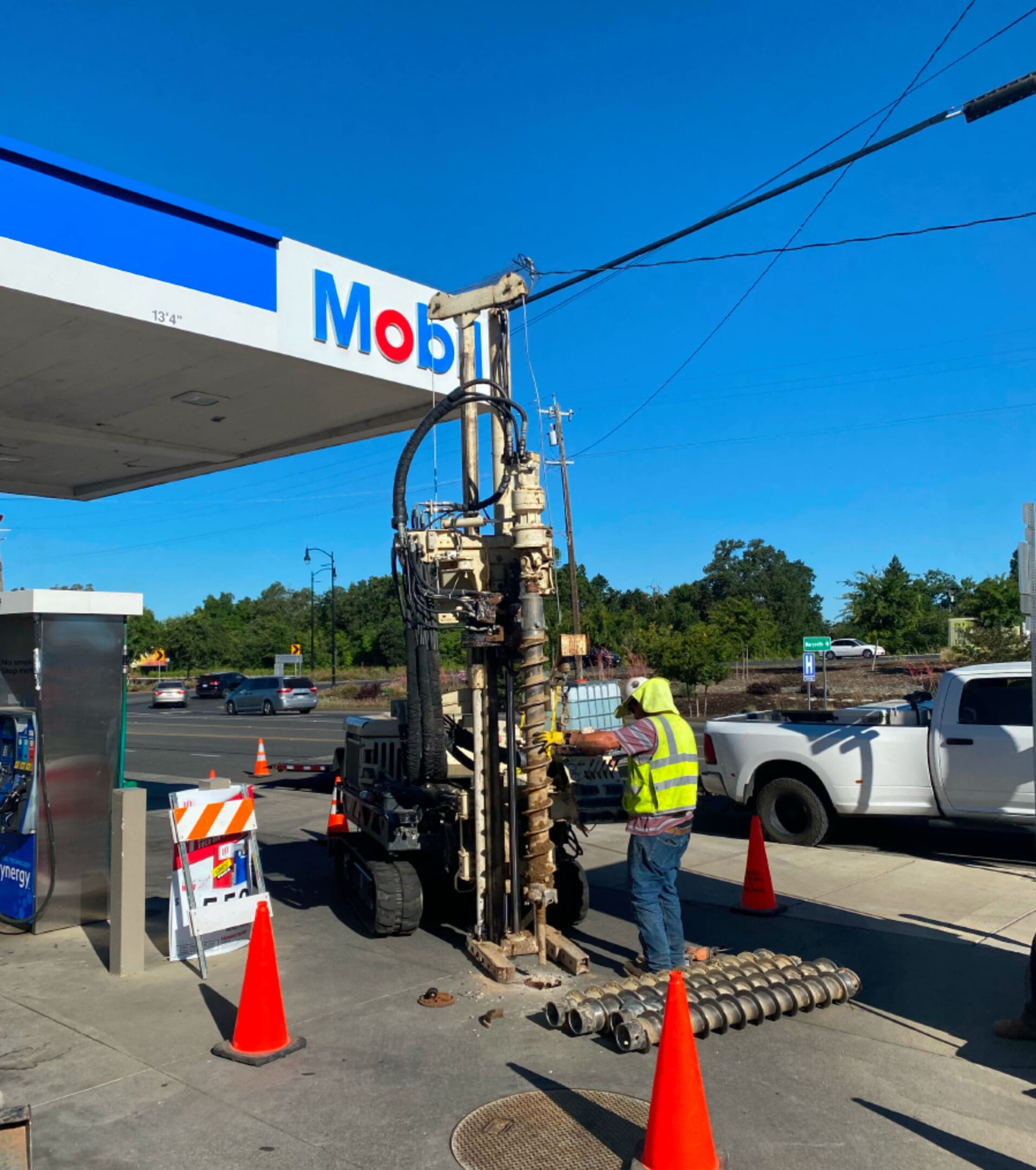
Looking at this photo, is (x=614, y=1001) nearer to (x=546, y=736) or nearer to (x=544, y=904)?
(x=544, y=904)

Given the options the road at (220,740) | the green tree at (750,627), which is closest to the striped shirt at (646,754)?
the road at (220,740)

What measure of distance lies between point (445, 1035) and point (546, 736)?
1.91 m

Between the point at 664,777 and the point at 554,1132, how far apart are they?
2.35m

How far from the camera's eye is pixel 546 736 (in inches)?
265

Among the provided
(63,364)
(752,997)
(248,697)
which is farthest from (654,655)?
(752,997)

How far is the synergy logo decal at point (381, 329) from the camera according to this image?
9.55 metres

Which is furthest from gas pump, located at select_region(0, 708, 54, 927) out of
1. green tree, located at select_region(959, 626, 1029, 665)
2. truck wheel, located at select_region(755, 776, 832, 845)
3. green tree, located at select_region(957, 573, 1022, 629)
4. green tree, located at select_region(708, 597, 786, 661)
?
green tree, located at select_region(708, 597, 786, 661)

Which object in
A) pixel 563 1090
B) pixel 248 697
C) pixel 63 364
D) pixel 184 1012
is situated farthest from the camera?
pixel 248 697

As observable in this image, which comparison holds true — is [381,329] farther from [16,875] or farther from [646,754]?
[16,875]

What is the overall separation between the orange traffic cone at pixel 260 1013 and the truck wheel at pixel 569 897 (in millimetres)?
2713

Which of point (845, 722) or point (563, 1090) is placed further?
point (845, 722)

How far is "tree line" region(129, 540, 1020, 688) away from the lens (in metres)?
32.9

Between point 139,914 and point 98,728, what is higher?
point 98,728

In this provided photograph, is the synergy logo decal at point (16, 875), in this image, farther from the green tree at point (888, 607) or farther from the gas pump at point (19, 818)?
the green tree at point (888, 607)
